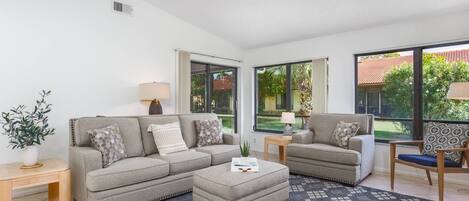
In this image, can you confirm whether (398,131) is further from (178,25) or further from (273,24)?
(178,25)

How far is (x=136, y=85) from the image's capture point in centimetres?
432

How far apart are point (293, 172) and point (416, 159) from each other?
5.10ft

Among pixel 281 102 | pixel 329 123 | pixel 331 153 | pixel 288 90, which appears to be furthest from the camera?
pixel 281 102

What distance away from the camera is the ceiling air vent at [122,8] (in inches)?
160

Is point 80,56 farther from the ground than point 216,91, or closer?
farther from the ground

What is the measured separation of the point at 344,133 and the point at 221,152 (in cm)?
174

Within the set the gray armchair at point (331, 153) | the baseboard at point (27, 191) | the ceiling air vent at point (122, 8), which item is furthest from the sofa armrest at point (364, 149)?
the baseboard at point (27, 191)

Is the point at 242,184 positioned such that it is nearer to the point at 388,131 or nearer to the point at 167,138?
the point at 167,138

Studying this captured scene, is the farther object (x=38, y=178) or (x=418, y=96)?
(x=418, y=96)

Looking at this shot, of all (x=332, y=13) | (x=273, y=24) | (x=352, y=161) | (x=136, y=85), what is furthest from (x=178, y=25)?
(x=352, y=161)

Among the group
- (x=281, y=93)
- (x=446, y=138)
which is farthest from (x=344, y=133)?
(x=281, y=93)

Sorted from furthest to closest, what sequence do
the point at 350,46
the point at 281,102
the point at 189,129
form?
the point at 281,102 → the point at 350,46 → the point at 189,129

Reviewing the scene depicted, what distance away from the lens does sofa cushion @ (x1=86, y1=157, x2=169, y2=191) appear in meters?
2.47

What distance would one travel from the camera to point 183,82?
4.84 meters
